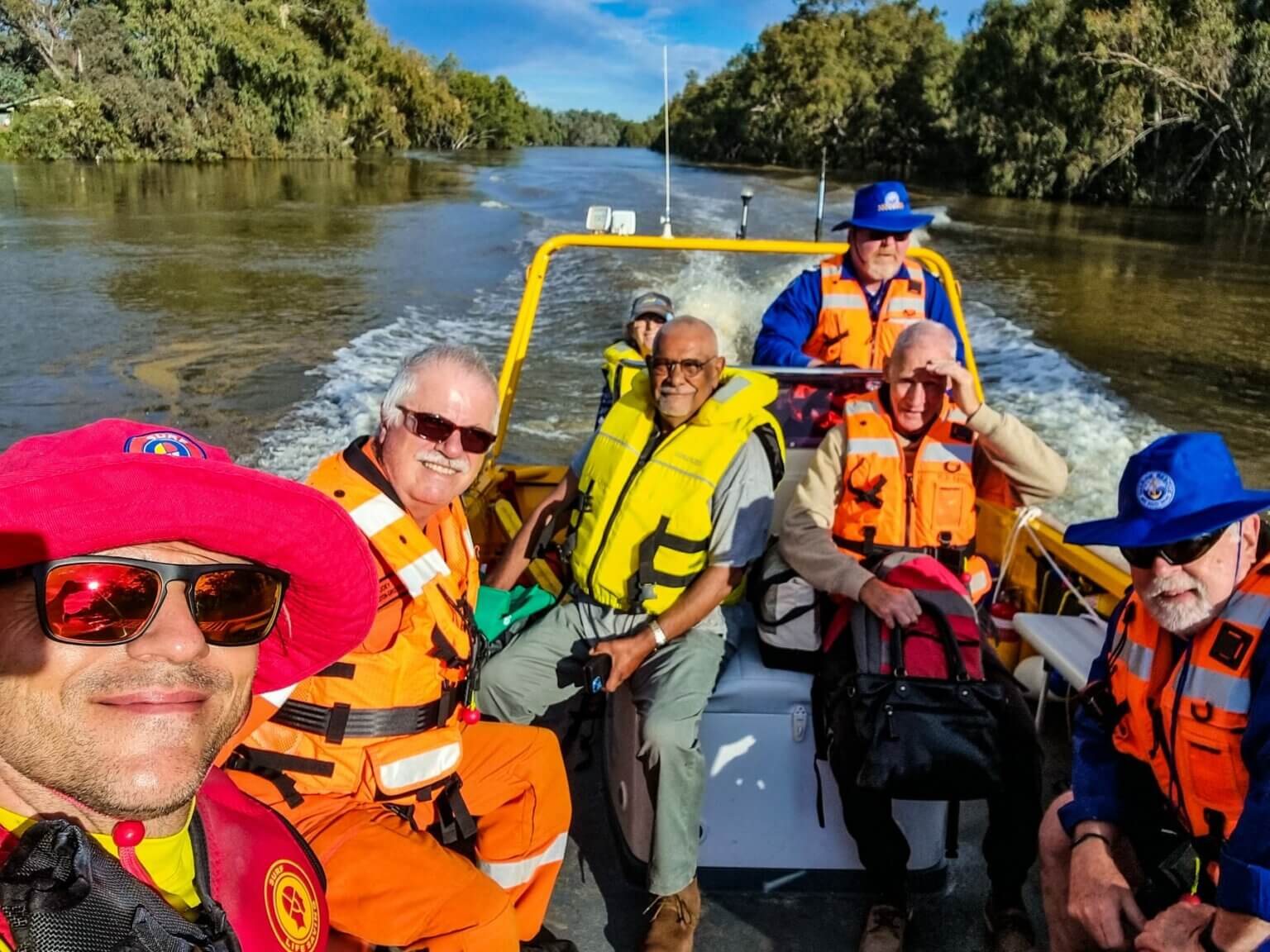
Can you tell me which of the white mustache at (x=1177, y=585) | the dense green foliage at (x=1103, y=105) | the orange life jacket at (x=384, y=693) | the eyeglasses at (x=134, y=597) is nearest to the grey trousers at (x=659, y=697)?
the orange life jacket at (x=384, y=693)

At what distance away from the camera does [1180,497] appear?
4.76 ft

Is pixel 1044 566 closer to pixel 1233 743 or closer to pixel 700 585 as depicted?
pixel 700 585

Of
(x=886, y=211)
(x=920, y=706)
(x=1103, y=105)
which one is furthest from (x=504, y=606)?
(x=1103, y=105)

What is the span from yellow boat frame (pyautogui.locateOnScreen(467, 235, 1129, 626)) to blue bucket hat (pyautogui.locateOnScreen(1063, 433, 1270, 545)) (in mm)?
1006

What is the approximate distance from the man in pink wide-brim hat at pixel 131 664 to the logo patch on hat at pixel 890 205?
261 centimetres

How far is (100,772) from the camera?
0.87 metres

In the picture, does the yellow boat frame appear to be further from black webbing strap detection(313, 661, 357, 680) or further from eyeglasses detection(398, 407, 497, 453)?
black webbing strap detection(313, 661, 357, 680)

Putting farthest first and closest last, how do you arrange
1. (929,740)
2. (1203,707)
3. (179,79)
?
(179,79) → (929,740) → (1203,707)

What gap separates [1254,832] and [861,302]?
2.32 meters

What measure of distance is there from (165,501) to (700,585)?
149 centimetres

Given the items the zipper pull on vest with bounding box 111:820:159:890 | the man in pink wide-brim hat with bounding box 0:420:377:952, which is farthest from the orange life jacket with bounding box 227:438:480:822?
the zipper pull on vest with bounding box 111:820:159:890

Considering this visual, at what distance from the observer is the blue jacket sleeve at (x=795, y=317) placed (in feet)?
11.0

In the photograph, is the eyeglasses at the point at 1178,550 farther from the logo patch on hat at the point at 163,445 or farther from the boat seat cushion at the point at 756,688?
the logo patch on hat at the point at 163,445

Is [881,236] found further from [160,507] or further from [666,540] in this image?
[160,507]
